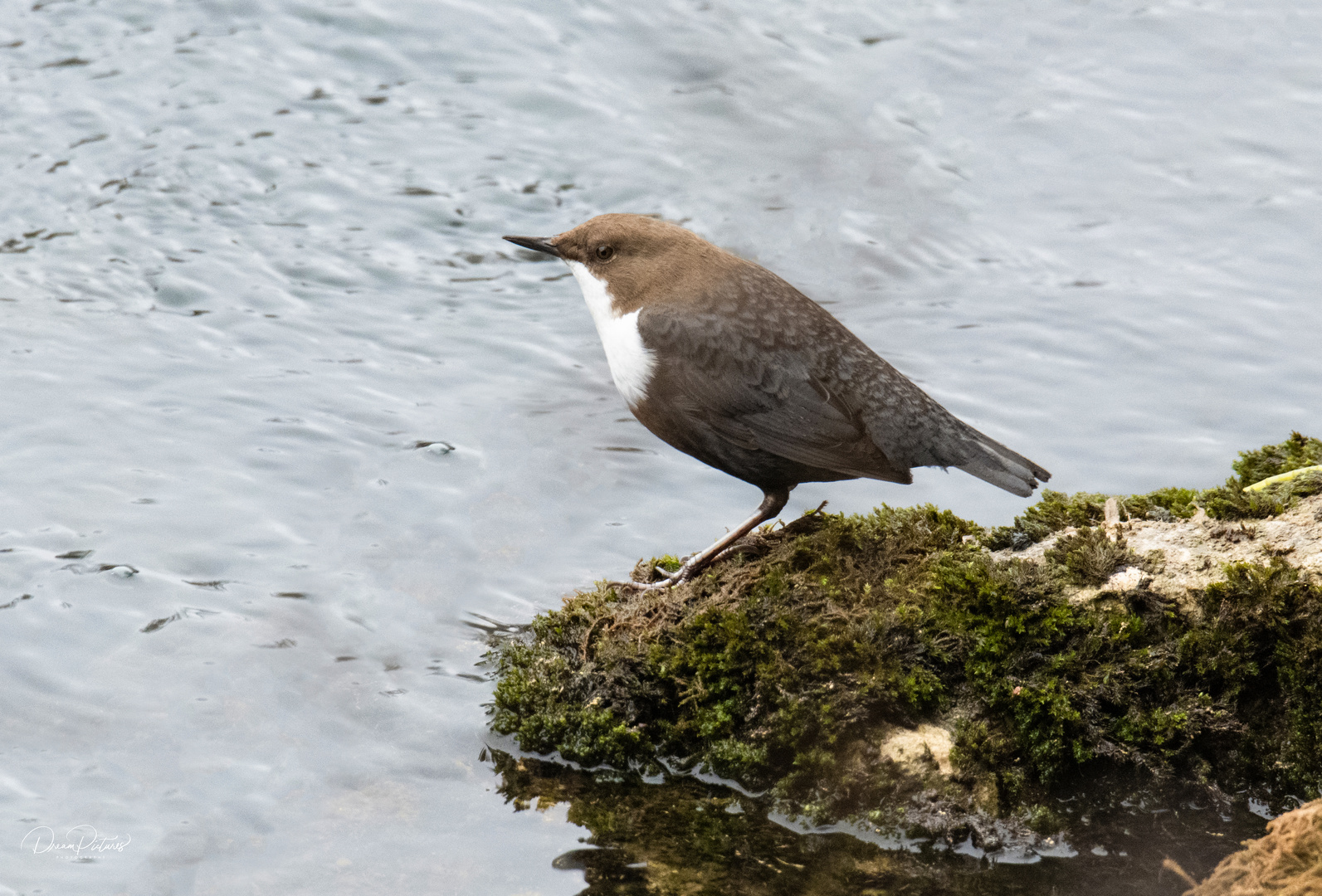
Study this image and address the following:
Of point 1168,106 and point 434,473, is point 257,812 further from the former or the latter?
point 1168,106

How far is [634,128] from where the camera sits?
31.8 ft

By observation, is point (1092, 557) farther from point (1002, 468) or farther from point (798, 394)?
point (798, 394)

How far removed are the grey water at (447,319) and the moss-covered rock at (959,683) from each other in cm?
31

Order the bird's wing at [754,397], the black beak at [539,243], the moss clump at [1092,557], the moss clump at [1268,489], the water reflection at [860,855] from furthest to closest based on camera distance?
the black beak at [539,243] < the bird's wing at [754,397] < the moss clump at [1268,489] < the moss clump at [1092,557] < the water reflection at [860,855]

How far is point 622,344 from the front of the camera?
165 inches

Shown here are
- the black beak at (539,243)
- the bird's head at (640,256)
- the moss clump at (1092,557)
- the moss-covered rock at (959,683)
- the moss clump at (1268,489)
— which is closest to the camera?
the moss-covered rock at (959,683)

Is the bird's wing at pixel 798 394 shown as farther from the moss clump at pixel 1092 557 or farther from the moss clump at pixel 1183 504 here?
the moss clump at pixel 1092 557

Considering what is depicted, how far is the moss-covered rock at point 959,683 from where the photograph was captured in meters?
3.30

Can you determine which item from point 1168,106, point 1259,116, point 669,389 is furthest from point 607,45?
point 669,389

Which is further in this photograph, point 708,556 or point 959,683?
point 708,556

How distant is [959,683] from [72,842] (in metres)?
2.74

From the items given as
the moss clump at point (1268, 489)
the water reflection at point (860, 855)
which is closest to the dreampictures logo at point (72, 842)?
the water reflection at point (860, 855)

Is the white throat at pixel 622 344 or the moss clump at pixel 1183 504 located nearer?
the moss clump at pixel 1183 504

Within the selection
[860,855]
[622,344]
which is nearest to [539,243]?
[622,344]
